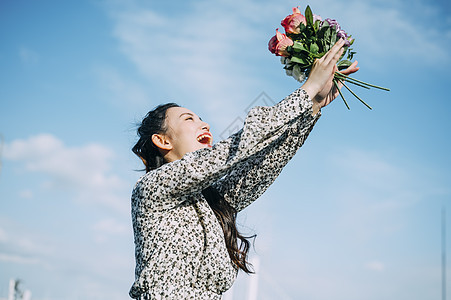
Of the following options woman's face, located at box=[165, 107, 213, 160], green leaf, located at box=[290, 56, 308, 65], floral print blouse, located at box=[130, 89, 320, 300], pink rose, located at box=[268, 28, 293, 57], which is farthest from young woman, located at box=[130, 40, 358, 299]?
woman's face, located at box=[165, 107, 213, 160]

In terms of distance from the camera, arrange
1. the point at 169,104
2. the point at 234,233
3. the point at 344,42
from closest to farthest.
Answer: the point at 344,42 → the point at 234,233 → the point at 169,104

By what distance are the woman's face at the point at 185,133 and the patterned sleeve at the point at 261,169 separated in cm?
26

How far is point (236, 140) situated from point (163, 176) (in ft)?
1.32

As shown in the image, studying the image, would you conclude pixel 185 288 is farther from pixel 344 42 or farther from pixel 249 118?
pixel 344 42

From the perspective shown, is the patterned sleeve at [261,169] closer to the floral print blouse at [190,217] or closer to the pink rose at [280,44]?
the floral print blouse at [190,217]

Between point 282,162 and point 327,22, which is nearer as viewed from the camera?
point 327,22

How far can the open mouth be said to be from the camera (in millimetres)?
2906

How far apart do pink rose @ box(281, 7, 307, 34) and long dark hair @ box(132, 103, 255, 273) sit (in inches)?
33.5

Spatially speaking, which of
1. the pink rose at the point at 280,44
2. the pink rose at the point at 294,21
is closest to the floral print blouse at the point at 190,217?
the pink rose at the point at 280,44

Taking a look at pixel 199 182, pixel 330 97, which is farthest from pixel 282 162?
pixel 199 182

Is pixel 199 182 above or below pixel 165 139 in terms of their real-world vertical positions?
below

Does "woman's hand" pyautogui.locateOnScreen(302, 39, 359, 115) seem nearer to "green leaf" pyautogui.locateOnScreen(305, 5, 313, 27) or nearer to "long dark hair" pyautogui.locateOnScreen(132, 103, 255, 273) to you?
"green leaf" pyautogui.locateOnScreen(305, 5, 313, 27)

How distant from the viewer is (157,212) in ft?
8.20

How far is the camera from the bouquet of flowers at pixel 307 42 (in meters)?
2.64
